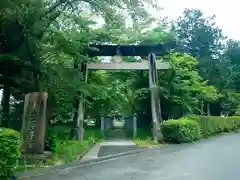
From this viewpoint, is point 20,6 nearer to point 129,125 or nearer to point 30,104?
point 30,104

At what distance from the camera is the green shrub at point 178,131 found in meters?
14.7

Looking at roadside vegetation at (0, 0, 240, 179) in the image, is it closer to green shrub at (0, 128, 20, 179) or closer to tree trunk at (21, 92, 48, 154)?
green shrub at (0, 128, 20, 179)

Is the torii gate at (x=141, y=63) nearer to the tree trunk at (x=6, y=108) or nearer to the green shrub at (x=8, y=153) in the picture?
the tree trunk at (x=6, y=108)

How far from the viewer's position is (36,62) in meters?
12.0

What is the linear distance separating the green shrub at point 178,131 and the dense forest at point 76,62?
299 cm

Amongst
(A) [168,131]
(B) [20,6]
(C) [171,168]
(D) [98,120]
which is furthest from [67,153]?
(D) [98,120]

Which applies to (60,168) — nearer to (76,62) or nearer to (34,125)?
(34,125)

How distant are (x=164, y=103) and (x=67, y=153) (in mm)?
11051

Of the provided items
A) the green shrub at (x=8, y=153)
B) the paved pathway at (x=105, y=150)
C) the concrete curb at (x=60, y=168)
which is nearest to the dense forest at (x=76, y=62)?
the paved pathway at (x=105, y=150)

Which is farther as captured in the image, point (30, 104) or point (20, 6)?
point (20, 6)

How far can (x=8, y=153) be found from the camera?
5.70 metres

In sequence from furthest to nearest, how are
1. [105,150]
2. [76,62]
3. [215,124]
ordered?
[215,124]
[76,62]
[105,150]

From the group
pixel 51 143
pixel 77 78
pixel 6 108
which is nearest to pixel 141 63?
pixel 77 78

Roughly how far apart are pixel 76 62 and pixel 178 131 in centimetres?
631
